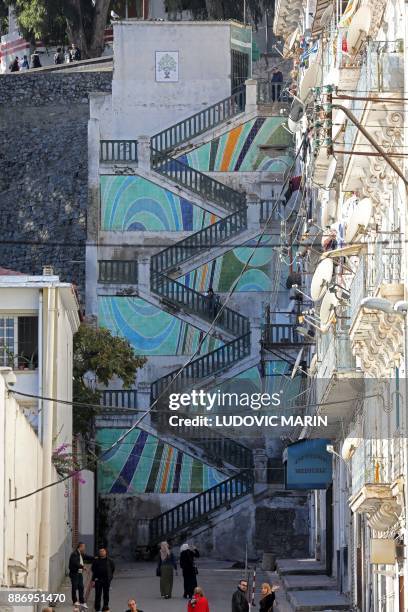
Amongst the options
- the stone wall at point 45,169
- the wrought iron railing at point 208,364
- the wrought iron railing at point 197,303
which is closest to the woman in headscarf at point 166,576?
the wrought iron railing at point 208,364

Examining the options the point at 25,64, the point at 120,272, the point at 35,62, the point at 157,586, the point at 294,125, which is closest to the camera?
the point at 157,586

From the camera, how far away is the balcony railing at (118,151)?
56.9 m

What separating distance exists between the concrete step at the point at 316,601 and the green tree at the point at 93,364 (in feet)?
28.6

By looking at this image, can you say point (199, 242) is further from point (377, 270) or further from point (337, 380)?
point (377, 270)

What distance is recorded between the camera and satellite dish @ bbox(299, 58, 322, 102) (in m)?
42.9

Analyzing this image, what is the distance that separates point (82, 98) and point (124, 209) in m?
6.52

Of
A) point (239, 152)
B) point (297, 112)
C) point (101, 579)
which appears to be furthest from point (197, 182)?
point (101, 579)

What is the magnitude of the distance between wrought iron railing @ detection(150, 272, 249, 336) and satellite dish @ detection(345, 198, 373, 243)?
77.3 ft

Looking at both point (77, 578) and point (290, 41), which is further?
point (290, 41)

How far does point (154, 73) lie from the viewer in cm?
5975

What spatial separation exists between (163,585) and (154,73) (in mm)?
23072

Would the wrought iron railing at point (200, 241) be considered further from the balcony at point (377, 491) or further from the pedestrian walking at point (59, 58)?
the balcony at point (377, 491)

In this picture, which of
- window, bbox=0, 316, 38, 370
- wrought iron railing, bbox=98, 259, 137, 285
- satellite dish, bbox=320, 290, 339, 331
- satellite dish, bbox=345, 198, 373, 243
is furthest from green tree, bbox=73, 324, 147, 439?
satellite dish, bbox=345, 198, 373, 243

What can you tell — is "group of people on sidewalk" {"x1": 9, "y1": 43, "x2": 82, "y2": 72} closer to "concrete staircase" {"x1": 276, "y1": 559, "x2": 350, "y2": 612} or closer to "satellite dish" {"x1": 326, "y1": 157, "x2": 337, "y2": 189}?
"concrete staircase" {"x1": 276, "y1": 559, "x2": 350, "y2": 612}
